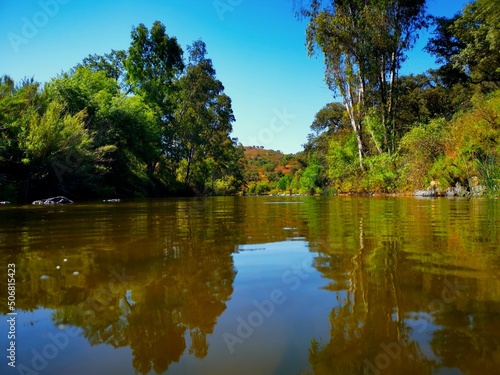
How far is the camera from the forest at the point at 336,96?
12.8 meters

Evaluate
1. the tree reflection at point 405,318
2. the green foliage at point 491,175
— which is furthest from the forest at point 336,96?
the tree reflection at point 405,318

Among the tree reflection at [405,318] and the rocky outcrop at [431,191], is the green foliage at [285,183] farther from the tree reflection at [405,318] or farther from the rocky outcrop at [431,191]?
the tree reflection at [405,318]

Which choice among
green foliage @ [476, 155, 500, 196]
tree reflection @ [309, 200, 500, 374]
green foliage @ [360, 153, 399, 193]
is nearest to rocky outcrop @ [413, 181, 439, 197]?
green foliage @ [476, 155, 500, 196]

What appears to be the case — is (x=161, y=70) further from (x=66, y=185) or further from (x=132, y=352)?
(x=132, y=352)

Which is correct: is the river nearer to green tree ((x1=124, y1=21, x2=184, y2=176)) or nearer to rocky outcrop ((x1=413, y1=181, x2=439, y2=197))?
rocky outcrop ((x1=413, y1=181, x2=439, y2=197))

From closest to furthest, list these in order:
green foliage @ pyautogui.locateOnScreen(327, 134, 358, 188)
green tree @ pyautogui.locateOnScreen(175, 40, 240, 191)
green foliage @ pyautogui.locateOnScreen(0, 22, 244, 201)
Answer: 1. green foliage @ pyautogui.locateOnScreen(0, 22, 244, 201)
2. green foliage @ pyautogui.locateOnScreen(327, 134, 358, 188)
3. green tree @ pyautogui.locateOnScreen(175, 40, 240, 191)

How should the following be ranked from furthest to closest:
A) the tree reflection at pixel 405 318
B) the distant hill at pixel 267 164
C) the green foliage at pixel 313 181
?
1. the distant hill at pixel 267 164
2. the green foliage at pixel 313 181
3. the tree reflection at pixel 405 318

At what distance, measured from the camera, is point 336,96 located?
21.6 m

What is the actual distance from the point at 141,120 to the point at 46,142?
30.8 feet

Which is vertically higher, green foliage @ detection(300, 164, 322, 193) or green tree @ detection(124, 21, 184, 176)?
green tree @ detection(124, 21, 184, 176)

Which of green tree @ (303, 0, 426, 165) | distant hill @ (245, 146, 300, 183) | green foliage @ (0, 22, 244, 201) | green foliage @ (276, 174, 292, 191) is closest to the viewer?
green foliage @ (0, 22, 244, 201)

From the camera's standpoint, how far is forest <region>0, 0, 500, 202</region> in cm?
1282

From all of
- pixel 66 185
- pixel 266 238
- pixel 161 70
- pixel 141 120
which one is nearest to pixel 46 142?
pixel 66 185

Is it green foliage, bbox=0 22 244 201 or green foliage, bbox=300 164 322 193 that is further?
green foliage, bbox=300 164 322 193
